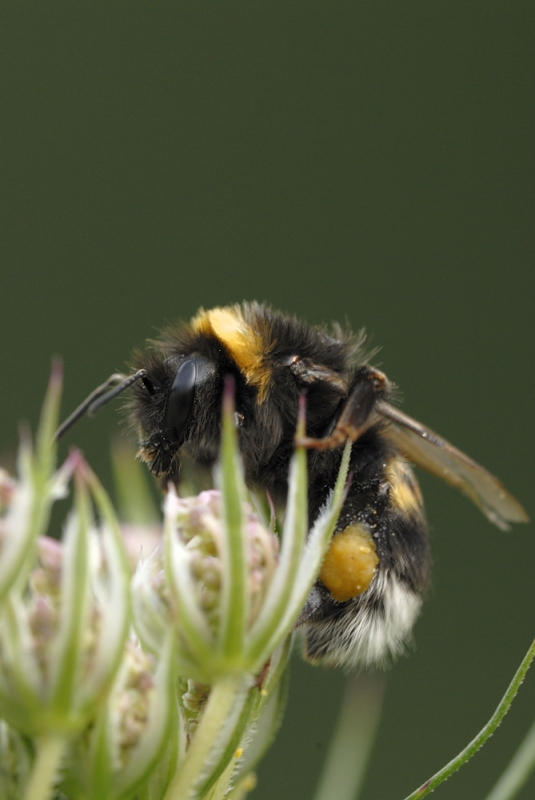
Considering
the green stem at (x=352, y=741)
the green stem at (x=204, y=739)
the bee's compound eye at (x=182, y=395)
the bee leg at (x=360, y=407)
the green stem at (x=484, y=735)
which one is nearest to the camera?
the green stem at (x=204, y=739)

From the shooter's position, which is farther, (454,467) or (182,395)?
(454,467)

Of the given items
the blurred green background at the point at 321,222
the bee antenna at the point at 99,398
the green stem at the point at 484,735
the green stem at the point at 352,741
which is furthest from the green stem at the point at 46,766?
the blurred green background at the point at 321,222

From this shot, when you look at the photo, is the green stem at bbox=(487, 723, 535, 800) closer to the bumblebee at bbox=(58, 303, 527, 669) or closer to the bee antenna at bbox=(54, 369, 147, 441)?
the bumblebee at bbox=(58, 303, 527, 669)

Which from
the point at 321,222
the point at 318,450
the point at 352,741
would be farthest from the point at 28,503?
the point at 321,222

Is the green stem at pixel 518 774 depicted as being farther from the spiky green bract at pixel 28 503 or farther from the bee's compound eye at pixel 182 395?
the spiky green bract at pixel 28 503

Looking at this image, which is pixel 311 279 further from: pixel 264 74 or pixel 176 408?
pixel 176 408

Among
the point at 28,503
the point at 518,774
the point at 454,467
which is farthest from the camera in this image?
the point at 454,467

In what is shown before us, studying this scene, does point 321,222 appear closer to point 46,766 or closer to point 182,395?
point 182,395
